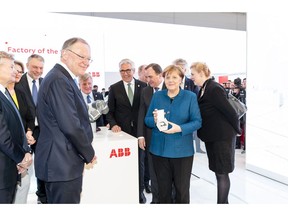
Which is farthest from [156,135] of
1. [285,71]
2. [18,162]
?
[285,71]

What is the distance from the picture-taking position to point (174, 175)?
222 cm

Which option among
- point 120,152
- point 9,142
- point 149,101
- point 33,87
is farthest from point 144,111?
point 9,142

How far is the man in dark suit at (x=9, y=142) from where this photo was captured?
1.65 metres

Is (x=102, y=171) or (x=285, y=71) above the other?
(x=285, y=71)

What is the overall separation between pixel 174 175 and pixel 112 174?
512mm

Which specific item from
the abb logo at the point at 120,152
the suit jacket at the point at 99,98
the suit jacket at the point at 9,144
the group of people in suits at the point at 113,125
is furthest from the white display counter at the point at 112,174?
the suit jacket at the point at 99,98

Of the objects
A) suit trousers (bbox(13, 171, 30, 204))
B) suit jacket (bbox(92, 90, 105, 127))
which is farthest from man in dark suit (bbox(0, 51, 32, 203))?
suit jacket (bbox(92, 90, 105, 127))

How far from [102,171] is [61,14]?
3.94 meters

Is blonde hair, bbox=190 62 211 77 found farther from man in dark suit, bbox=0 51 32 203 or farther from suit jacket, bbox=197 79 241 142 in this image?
man in dark suit, bbox=0 51 32 203

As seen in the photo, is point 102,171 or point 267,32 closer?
Answer: point 102,171

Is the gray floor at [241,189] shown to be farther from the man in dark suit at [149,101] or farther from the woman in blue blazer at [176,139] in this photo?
the woman in blue blazer at [176,139]

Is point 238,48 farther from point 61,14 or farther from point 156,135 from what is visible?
point 156,135

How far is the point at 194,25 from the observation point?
23.7 feet

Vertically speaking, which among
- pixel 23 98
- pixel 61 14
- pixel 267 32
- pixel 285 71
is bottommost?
pixel 23 98
